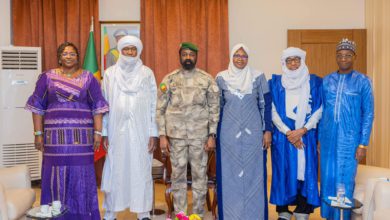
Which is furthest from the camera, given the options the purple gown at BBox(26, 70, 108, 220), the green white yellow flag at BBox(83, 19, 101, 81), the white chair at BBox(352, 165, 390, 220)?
the green white yellow flag at BBox(83, 19, 101, 81)

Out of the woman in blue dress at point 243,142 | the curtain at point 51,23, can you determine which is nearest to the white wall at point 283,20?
the curtain at point 51,23

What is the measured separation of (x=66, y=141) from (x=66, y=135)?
45mm

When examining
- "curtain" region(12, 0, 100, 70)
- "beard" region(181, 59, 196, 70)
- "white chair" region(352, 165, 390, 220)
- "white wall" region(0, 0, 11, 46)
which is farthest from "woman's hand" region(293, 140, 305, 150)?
"white wall" region(0, 0, 11, 46)

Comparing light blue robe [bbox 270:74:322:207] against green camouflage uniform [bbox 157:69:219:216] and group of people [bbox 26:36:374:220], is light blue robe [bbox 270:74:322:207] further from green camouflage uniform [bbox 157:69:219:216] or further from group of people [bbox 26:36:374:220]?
green camouflage uniform [bbox 157:69:219:216]

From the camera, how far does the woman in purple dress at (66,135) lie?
312cm

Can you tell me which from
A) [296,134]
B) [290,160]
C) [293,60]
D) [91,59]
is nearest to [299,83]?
[293,60]

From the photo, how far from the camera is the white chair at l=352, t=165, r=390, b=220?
2.91 meters

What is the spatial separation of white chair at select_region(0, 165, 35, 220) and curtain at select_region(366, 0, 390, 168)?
A: 4.03 m

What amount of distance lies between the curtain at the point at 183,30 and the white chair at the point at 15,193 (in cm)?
246

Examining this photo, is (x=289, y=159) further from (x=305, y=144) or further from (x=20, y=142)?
(x=20, y=142)

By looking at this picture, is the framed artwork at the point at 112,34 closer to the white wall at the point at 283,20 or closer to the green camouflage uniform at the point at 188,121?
the white wall at the point at 283,20

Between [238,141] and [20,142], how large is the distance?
118 inches

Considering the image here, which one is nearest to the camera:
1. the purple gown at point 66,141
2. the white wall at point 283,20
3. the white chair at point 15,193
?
the white chair at point 15,193

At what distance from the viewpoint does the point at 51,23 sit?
5.29 meters
